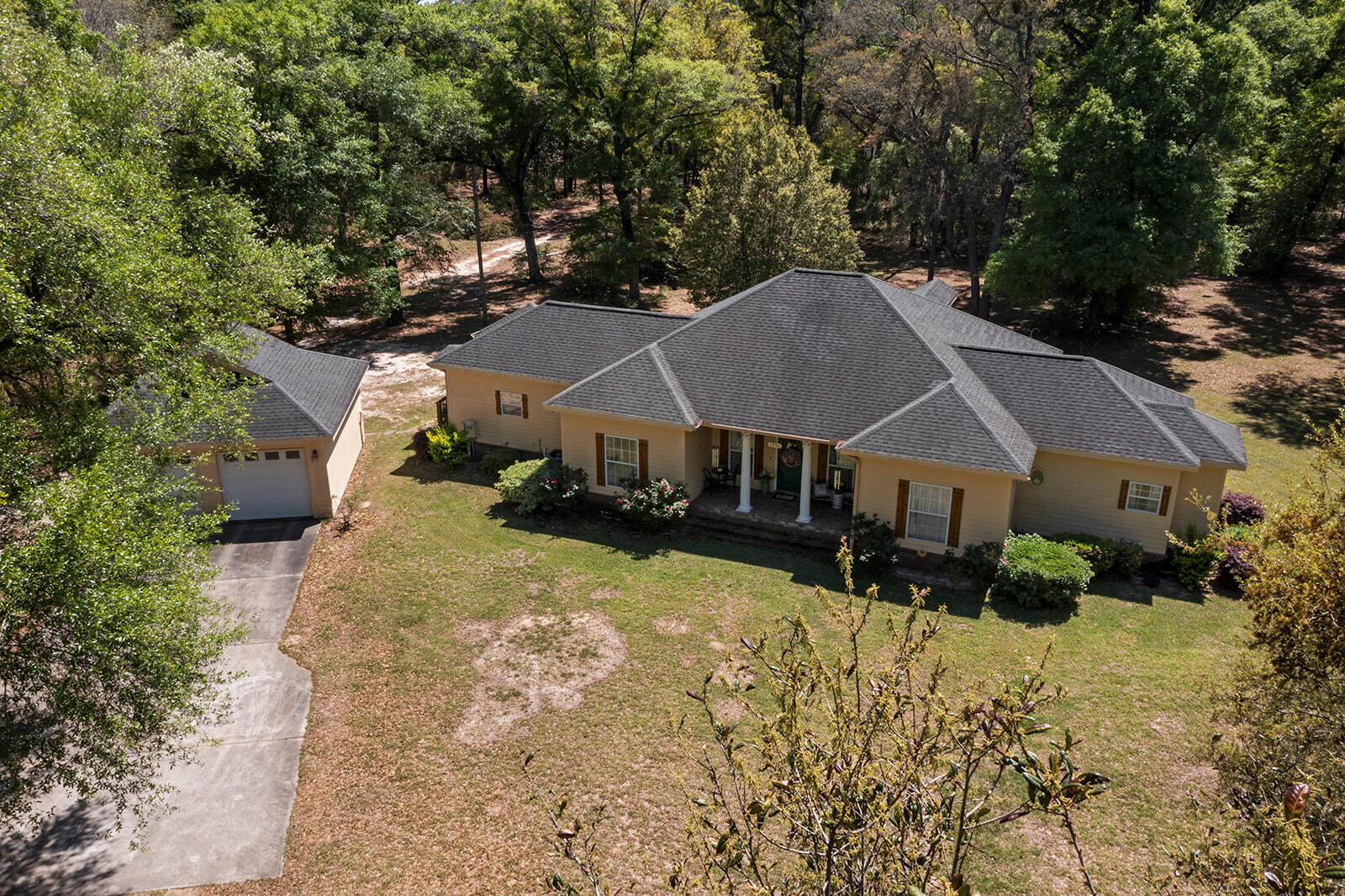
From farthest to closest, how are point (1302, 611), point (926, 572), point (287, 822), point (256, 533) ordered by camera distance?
point (256, 533), point (926, 572), point (287, 822), point (1302, 611)

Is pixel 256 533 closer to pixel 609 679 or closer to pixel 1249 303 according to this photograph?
pixel 609 679

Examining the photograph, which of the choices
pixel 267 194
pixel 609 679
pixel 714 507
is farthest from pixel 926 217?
pixel 609 679

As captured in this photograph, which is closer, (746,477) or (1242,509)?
(1242,509)

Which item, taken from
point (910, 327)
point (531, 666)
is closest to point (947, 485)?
point (910, 327)

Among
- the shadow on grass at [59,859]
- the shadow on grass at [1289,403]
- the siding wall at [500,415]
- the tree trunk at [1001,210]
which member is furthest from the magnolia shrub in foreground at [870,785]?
the tree trunk at [1001,210]

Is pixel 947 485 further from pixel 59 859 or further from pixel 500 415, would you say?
pixel 59 859

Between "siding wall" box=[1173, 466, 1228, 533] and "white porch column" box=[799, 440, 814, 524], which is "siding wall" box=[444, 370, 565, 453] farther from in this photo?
"siding wall" box=[1173, 466, 1228, 533]

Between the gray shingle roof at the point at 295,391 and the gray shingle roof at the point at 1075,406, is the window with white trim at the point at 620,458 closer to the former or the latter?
the gray shingle roof at the point at 295,391
